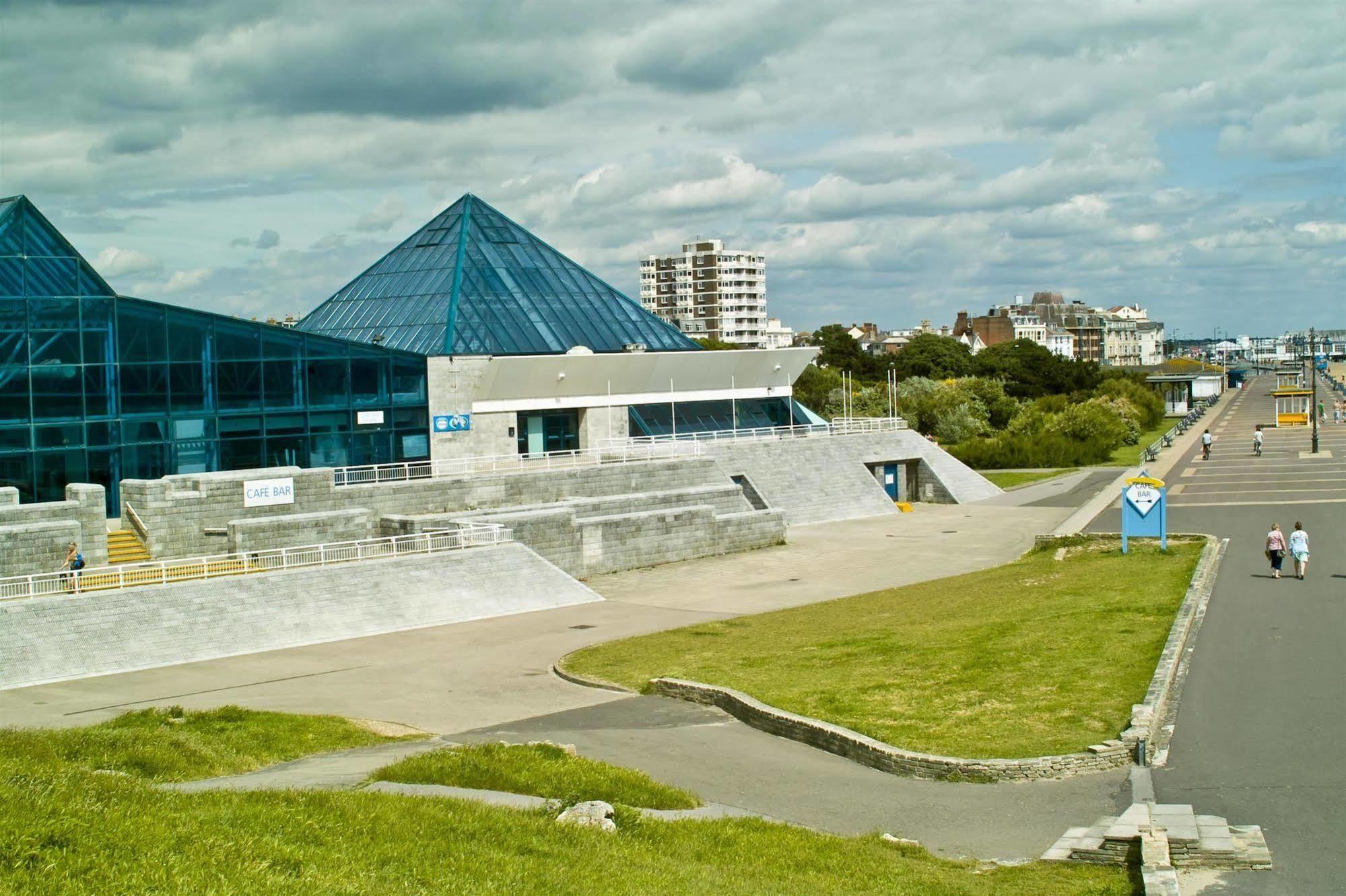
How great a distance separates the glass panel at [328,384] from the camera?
150 ft

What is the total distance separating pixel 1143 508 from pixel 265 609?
24.8m

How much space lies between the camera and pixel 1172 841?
13930mm

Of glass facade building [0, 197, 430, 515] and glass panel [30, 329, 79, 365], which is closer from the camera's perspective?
glass facade building [0, 197, 430, 515]

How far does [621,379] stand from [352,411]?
12969 millimetres

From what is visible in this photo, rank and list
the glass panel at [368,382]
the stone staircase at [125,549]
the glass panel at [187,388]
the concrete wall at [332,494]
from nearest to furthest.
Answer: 1. the stone staircase at [125,549]
2. the concrete wall at [332,494]
3. the glass panel at [187,388]
4. the glass panel at [368,382]

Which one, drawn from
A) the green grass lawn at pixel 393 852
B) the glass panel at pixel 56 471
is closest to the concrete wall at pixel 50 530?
the glass panel at pixel 56 471

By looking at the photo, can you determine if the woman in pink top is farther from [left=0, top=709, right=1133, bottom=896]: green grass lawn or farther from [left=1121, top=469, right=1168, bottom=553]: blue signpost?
[left=0, top=709, right=1133, bottom=896]: green grass lawn

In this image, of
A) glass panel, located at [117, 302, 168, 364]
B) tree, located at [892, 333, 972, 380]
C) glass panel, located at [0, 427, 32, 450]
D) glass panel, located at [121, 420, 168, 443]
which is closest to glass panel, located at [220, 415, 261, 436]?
glass panel, located at [121, 420, 168, 443]

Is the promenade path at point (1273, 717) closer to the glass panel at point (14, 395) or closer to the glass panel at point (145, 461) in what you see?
the glass panel at point (145, 461)

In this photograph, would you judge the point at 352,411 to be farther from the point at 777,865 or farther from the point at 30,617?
the point at 777,865

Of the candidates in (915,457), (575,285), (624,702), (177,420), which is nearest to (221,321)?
(177,420)

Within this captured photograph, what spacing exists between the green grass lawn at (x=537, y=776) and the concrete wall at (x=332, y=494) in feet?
70.9

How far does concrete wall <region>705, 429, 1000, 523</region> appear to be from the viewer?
54.8 meters

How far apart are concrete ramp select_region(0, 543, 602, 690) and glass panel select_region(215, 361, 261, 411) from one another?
11.1m
